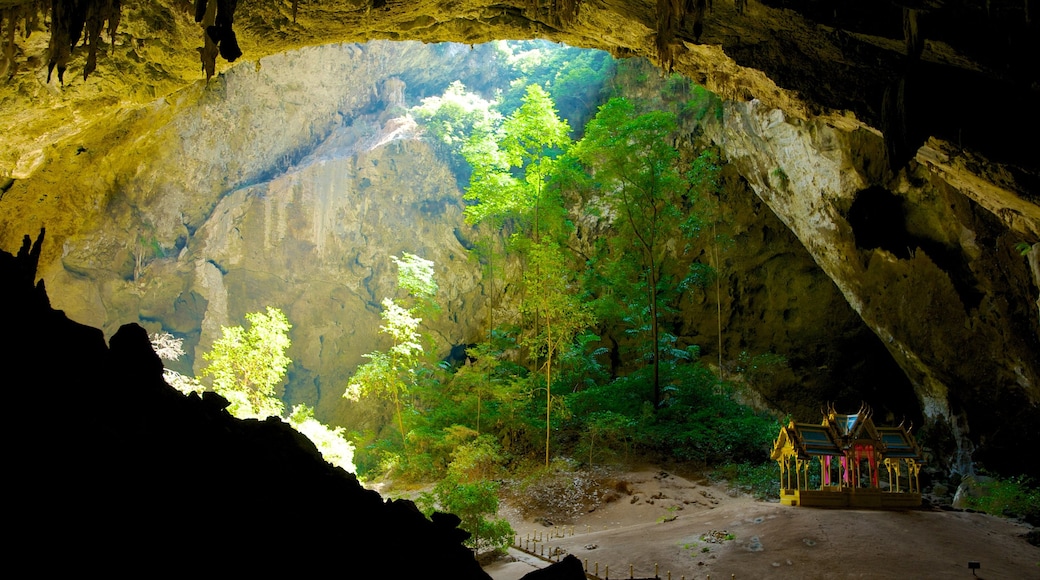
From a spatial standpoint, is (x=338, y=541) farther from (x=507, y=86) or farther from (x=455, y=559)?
(x=507, y=86)

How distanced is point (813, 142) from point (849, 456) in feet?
21.2

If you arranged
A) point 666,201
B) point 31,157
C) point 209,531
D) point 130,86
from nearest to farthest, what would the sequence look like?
point 209,531, point 130,86, point 31,157, point 666,201

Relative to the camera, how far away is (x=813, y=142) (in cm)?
1277

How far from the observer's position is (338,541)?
406cm

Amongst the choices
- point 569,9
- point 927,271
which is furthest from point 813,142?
point 569,9

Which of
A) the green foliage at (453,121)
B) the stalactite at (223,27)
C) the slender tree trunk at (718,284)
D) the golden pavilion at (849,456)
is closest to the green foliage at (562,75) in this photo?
the green foliage at (453,121)

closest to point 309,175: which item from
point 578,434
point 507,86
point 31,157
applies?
point 507,86

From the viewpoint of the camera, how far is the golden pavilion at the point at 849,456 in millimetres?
10156

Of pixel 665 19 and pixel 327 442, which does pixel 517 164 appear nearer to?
pixel 327 442

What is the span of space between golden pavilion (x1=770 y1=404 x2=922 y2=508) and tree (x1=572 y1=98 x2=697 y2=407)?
4863 millimetres

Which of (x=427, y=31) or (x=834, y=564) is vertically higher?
(x=427, y=31)

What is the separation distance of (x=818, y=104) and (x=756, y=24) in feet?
5.90

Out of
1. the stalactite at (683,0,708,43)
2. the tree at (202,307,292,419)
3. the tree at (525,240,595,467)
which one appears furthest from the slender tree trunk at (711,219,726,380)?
the tree at (202,307,292,419)

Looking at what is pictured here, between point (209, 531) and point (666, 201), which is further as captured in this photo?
point (666, 201)
